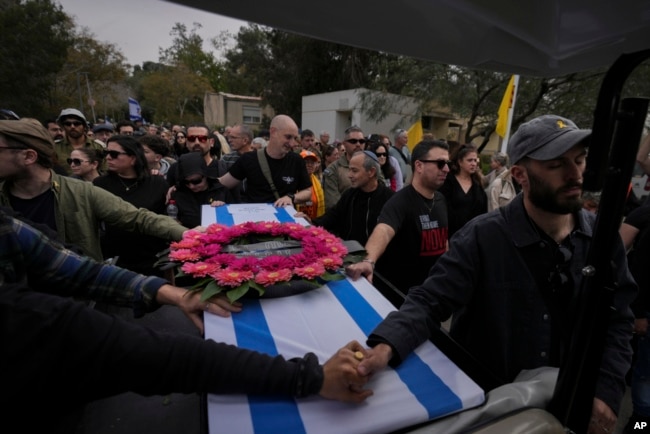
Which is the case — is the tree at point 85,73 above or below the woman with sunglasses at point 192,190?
above

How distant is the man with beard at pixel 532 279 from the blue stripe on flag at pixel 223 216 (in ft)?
6.04

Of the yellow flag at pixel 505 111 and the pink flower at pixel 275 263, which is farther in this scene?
the yellow flag at pixel 505 111

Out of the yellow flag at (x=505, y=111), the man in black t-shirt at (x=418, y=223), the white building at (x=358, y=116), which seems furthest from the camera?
the white building at (x=358, y=116)

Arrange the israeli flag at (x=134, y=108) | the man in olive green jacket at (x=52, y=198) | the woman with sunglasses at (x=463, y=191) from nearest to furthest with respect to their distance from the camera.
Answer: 1. the man in olive green jacket at (x=52, y=198)
2. the woman with sunglasses at (x=463, y=191)
3. the israeli flag at (x=134, y=108)

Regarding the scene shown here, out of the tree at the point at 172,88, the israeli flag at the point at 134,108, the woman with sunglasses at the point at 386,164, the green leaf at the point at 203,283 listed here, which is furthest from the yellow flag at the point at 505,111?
the tree at the point at 172,88

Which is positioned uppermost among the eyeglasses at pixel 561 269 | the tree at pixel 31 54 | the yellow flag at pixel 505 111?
the tree at pixel 31 54

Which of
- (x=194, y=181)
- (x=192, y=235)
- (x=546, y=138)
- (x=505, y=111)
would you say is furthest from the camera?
(x=505, y=111)

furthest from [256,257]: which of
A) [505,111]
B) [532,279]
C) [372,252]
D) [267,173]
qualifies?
[505,111]

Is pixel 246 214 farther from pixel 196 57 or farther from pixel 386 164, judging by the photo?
pixel 196 57

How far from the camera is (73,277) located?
1578 millimetres

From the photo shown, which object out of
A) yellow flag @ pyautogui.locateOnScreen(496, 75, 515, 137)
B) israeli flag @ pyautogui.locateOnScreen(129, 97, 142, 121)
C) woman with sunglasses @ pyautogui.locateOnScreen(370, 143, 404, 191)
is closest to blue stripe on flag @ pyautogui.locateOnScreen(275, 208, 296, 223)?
woman with sunglasses @ pyautogui.locateOnScreen(370, 143, 404, 191)

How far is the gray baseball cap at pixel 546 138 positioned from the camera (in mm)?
1323

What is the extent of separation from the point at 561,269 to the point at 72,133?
6237 millimetres

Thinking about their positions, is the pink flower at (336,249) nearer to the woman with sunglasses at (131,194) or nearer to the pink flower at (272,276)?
the pink flower at (272,276)
